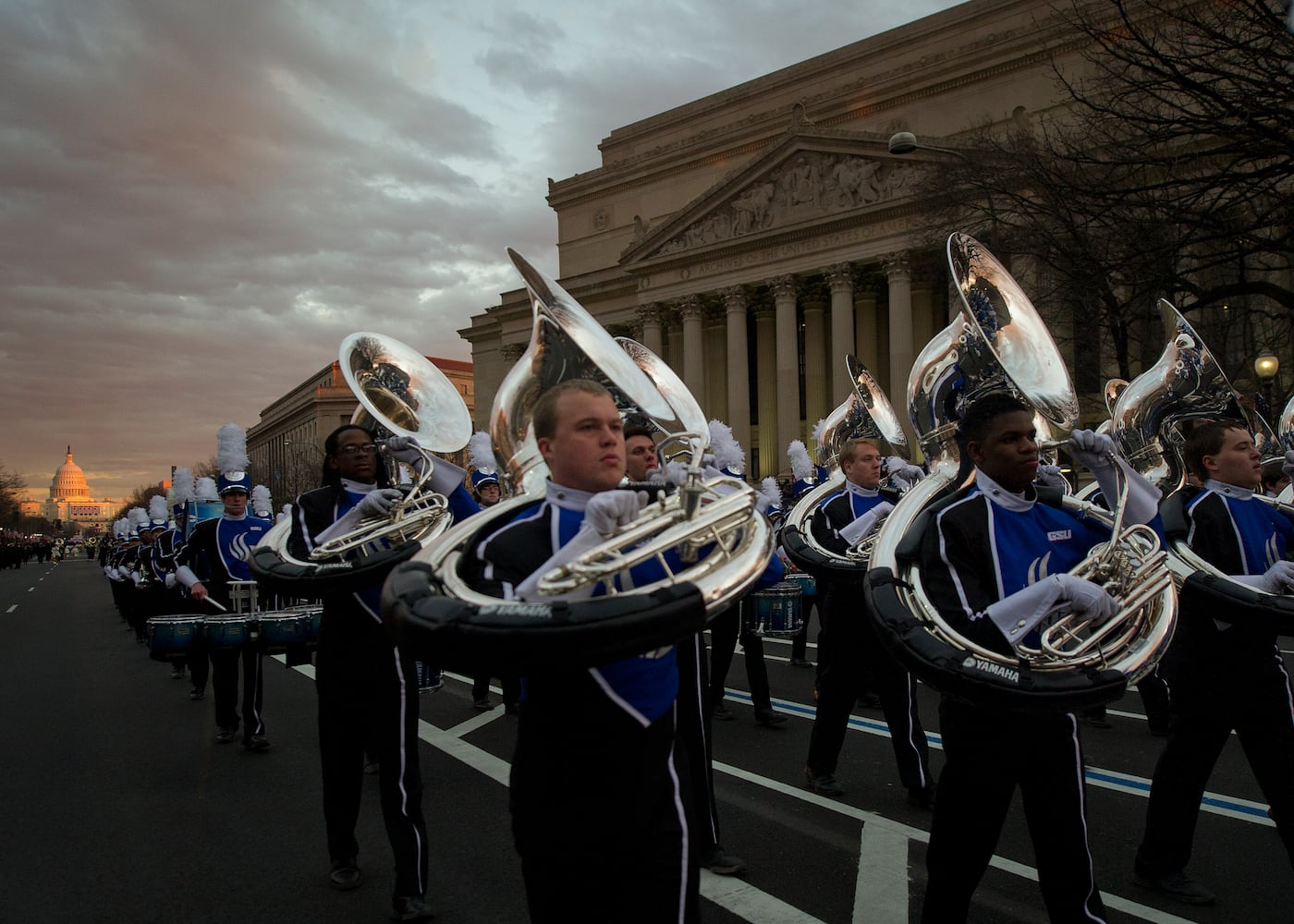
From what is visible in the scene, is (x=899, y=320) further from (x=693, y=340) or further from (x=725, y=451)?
(x=725, y=451)

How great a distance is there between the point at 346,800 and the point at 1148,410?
15.3ft

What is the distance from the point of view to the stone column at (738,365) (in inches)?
1747

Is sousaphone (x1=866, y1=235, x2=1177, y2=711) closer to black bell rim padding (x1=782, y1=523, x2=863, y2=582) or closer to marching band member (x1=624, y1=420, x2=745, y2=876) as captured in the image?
marching band member (x1=624, y1=420, x2=745, y2=876)

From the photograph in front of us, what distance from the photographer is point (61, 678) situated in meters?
11.7

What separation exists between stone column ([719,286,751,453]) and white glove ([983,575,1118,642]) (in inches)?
1619

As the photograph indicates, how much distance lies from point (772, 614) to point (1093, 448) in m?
3.99

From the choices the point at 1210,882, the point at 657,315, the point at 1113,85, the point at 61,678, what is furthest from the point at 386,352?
the point at 657,315

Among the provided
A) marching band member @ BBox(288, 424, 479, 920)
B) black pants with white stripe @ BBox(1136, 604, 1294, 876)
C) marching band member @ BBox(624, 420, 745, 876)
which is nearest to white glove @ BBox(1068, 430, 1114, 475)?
black pants with white stripe @ BBox(1136, 604, 1294, 876)

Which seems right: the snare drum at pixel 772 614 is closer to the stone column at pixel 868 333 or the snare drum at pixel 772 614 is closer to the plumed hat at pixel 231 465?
the plumed hat at pixel 231 465

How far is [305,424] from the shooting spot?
9712 cm

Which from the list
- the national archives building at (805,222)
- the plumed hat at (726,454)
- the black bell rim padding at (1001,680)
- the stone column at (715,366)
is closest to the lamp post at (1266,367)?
the plumed hat at (726,454)

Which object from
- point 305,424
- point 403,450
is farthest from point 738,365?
point 305,424

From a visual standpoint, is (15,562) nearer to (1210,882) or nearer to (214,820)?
(214,820)

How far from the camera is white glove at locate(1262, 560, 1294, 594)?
12.6ft
